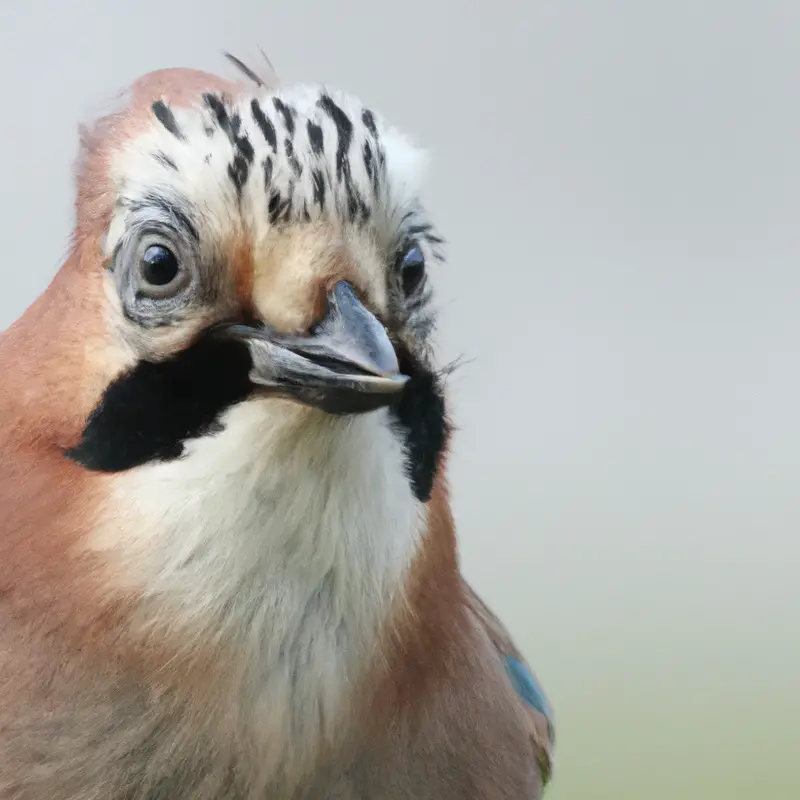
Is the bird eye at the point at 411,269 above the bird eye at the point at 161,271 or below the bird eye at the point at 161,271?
above

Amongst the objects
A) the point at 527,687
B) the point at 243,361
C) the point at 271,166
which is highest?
the point at 271,166

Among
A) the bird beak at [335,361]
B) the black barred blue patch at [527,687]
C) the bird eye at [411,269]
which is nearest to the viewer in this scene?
the bird beak at [335,361]

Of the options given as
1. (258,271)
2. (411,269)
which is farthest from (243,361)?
(411,269)

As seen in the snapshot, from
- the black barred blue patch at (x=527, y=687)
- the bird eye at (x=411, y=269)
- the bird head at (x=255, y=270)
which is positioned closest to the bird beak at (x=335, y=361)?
the bird head at (x=255, y=270)

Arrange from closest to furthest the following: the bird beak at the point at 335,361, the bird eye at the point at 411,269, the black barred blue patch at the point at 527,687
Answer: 1. the bird beak at the point at 335,361
2. the bird eye at the point at 411,269
3. the black barred blue patch at the point at 527,687

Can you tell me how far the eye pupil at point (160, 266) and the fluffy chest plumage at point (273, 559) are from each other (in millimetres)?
115

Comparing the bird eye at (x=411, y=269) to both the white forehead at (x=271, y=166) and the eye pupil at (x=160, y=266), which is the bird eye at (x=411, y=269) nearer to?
the white forehead at (x=271, y=166)

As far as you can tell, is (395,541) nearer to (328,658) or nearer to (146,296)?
(328,658)

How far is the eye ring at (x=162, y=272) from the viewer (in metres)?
0.89

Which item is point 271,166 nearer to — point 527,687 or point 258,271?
point 258,271

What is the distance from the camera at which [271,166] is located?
0.87 metres

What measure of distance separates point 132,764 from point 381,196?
0.50 metres

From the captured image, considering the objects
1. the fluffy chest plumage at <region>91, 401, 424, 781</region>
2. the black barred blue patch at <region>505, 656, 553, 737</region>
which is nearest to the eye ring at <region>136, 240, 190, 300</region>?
the fluffy chest plumage at <region>91, 401, 424, 781</region>

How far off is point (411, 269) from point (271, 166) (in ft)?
0.49
